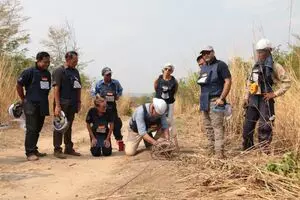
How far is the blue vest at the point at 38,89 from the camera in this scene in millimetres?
7547

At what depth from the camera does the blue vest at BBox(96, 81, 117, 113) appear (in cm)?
870

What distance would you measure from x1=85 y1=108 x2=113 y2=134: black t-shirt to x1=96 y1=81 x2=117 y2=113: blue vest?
0.30 meters

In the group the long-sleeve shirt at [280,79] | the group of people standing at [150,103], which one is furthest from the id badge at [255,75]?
the long-sleeve shirt at [280,79]

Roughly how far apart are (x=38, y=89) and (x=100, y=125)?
53.1 inches

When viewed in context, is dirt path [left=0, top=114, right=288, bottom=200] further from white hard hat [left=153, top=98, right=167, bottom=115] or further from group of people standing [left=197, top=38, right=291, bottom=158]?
white hard hat [left=153, top=98, right=167, bottom=115]

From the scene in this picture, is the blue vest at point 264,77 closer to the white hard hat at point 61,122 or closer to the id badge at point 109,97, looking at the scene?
the id badge at point 109,97

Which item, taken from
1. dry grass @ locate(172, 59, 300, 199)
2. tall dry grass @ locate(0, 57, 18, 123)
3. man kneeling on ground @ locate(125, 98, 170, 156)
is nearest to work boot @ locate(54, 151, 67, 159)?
man kneeling on ground @ locate(125, 98, 170, 156)

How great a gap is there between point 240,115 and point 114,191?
401 cm

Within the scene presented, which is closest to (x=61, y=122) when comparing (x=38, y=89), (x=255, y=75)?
(x=38, y=89)

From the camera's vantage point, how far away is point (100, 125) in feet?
27.5

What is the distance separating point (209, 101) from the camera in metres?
7.04

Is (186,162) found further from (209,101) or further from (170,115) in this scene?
(170,115)

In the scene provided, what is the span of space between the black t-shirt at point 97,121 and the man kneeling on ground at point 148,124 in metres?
0.57

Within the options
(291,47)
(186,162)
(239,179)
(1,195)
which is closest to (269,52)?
(291,47)
